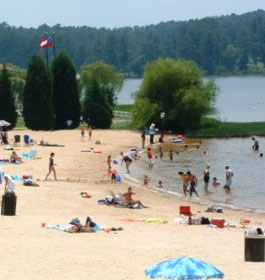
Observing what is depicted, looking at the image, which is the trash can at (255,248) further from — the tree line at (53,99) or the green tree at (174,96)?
the green tree at (174,96)

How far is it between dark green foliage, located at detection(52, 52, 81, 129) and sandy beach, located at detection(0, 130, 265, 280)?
27.0m

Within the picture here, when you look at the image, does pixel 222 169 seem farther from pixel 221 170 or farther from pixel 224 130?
pixel 224 130

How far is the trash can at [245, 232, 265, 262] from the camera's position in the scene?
18.9 meters

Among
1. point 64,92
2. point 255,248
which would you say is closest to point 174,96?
point 64,92

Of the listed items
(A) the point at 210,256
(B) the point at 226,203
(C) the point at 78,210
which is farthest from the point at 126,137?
(A) the point at 210,256

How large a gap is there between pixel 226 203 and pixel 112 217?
887 cm

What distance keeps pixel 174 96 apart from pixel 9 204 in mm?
43603

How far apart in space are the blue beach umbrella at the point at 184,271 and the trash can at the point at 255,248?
220cm

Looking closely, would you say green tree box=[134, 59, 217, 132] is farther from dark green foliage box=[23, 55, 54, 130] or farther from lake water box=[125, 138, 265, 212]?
dark green foliage box=[23, 55, 54, 130]

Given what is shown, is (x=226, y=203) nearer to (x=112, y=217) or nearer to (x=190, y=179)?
(x=190, y=179)

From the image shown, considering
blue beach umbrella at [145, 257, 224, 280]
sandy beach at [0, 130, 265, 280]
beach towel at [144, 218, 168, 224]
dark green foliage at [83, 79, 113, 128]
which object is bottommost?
beach towel at [144, 218, 168, 224]

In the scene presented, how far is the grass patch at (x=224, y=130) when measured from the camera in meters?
64.9

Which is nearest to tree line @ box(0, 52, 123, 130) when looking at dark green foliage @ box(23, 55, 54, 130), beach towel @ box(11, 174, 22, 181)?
dark green foliage @ box(23, 55, 54, 130)

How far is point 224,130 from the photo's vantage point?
219ft
